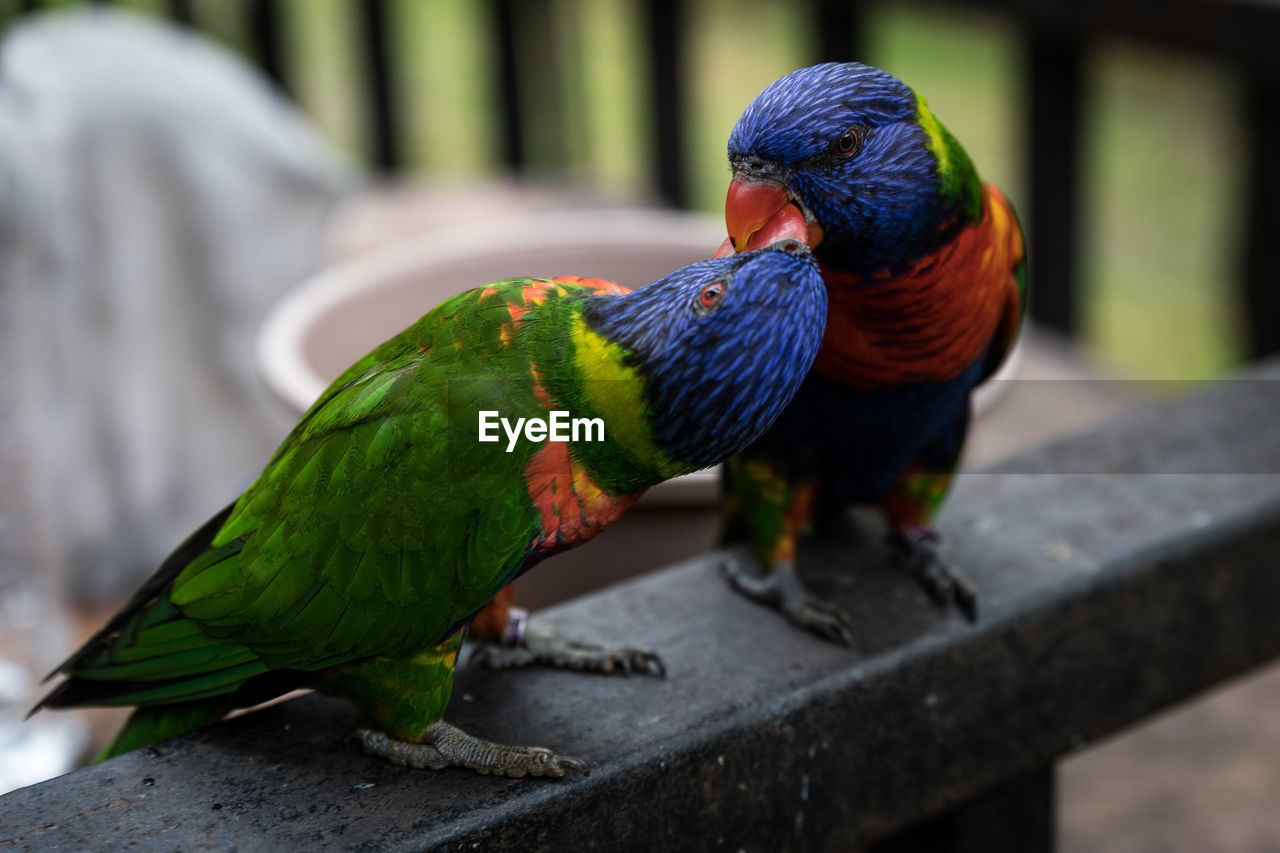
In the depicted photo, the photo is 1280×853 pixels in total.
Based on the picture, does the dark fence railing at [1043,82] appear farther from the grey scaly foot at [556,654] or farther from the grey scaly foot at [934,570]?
the grey scaly foot at [556,654]

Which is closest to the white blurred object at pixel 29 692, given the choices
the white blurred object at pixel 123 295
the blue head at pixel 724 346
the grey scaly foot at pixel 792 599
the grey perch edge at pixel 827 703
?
the white blurred object at pixel 123 295

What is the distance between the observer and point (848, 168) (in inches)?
28.2

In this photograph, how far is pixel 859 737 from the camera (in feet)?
2.90

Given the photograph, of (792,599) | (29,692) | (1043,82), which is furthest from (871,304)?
(1043,82)

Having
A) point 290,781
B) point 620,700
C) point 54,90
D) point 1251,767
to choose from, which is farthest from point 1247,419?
point 54,90

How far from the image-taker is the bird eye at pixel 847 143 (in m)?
0.71

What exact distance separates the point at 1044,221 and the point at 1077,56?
0.31 m

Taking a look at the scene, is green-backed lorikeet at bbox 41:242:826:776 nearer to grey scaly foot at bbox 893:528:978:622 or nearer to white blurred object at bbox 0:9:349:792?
grey scaly foot at bbox 893:528:978:622

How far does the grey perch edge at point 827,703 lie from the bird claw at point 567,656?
0.01m

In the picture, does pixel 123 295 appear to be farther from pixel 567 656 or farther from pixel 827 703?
pixel 827 703

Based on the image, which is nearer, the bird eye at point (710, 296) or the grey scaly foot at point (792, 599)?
the bird eye at point (710, 296)

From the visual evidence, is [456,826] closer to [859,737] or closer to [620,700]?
[620,700]

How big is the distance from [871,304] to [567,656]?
35cm

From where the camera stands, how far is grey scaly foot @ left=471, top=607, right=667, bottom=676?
898mm
